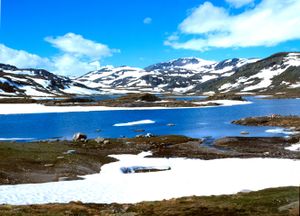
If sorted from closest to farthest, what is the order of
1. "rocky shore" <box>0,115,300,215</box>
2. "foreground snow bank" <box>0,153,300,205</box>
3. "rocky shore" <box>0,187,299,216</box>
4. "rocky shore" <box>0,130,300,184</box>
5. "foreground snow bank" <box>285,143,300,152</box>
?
1. "rocky shore" <box>0,187,299,216</box>
2. "rocky shore" <box>0,115,300,215</box>
3. "foreground snow bank" <box>0,153,300,205</box>
4. "rocky shore" <box>0,130,300,184</box>
5. "foreground snow bank" <box>285,143,300,152</box>

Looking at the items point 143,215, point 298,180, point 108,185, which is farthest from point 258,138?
point 143,215

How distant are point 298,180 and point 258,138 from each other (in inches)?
1449

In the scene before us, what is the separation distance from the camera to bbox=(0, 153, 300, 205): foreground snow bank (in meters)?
38.9

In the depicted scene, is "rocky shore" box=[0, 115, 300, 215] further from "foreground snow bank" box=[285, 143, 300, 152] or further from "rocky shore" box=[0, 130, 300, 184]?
"foreground snow bank" box=[285, 143, 300, 152]

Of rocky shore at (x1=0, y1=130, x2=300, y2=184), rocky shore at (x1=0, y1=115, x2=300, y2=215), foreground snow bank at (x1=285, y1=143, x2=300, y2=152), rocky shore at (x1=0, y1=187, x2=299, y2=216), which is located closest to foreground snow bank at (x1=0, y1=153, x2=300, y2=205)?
rocky shore at (x1=0, y1=130, x2=300, y2=184)

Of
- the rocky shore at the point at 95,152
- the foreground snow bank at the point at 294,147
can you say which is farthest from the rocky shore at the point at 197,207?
the foreground snow bank at the point at 294,147

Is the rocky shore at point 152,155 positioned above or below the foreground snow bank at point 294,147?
below

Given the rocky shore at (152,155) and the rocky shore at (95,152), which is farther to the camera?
the rocky shore at (95,152)

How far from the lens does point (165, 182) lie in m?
46.3

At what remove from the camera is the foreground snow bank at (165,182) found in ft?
128

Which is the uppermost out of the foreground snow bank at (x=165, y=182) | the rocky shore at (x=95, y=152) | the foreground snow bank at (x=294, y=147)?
the foreground snow bank at (x=294, y=147)

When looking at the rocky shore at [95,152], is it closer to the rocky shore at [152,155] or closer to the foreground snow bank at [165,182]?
the rocky shore at [152,155]

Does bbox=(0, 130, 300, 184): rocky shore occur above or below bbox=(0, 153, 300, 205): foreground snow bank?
above

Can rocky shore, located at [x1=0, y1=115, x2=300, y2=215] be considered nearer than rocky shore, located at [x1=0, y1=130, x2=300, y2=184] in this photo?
Yes
